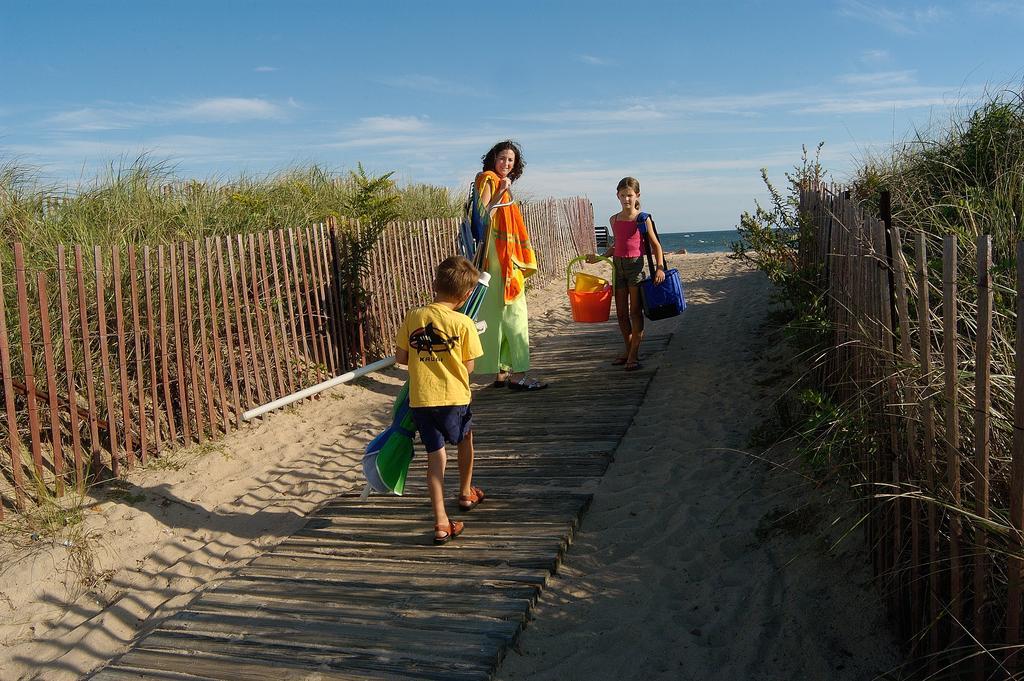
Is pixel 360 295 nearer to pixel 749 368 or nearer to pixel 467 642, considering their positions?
pixel 749 368

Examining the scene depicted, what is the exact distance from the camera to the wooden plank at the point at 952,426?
103 inches

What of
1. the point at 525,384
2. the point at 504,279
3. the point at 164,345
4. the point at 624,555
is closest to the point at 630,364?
the point at 525,384

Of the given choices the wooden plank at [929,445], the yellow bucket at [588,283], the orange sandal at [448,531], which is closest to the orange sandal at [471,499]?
the orange sandal at [448,531]

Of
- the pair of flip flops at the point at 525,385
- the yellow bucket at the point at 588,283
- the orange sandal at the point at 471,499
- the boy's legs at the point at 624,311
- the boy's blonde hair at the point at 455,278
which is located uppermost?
the boy's blonde hair at the point at 455,278

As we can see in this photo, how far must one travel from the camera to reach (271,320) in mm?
7355

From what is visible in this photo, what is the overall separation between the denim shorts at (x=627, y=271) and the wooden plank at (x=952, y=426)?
16.2ft

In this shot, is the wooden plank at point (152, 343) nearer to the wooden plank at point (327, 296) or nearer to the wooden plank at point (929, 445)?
the wooden plank at point (327, 296)

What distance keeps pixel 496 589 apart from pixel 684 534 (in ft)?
3.88

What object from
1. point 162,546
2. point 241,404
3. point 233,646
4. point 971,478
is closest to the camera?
point 971,478

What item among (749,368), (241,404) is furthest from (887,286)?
(241,404)

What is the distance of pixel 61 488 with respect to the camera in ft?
17.4

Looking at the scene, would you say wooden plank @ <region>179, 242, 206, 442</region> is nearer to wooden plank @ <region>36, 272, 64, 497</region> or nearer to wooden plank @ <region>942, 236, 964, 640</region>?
wooden plank @ <region>36, 272, 64, 497</region>

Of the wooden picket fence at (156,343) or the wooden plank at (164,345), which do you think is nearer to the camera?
the wooden picket fence at (156,343)

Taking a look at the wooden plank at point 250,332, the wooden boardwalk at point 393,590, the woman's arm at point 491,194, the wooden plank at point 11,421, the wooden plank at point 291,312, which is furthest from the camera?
the wooden plank at point 291,312
